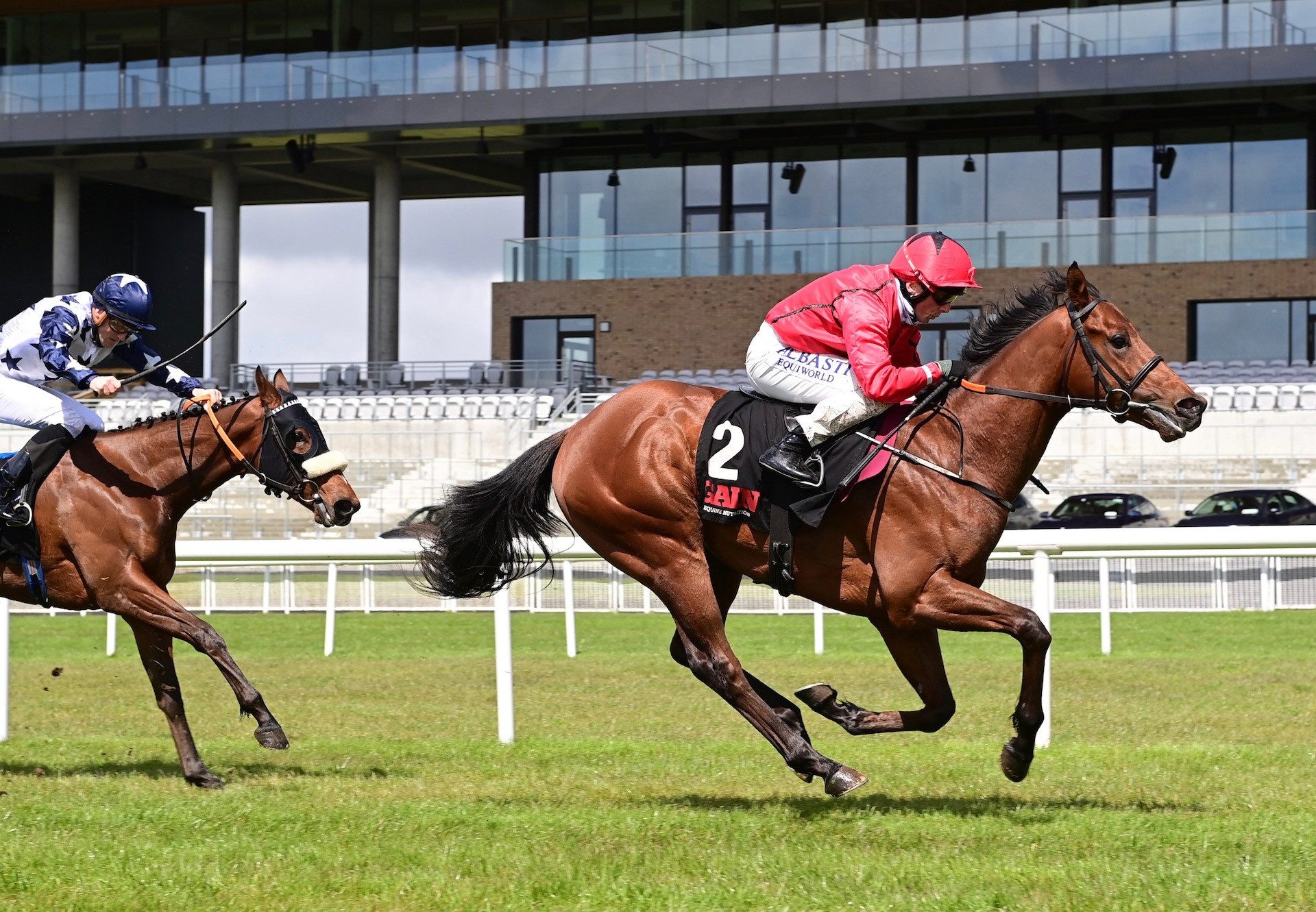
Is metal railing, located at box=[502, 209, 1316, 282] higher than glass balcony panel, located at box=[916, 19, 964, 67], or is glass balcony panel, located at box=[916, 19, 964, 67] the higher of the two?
glass balcony panel, located at box=[916, 19, 964, 67]

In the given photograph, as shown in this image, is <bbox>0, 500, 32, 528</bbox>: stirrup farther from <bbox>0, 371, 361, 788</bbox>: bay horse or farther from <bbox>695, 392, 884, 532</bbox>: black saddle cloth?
<bbox>695, 392, 884, 532</bbox>: black saddle cloth

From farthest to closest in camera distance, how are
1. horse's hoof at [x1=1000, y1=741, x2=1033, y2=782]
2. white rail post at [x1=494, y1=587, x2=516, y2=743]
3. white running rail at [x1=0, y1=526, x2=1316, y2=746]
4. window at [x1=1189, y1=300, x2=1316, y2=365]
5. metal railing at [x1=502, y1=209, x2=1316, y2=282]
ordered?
window at [x1=1189, y1=300, x2=1316, y2=365]
metal railing at [x1=502, y1=209, x2=1316, y2=282]
white rail post at [x1=494, y1=587, x2=516, y2=743]
white running rail at [x1=0, y1=526, x2=1316, y2=746]
horse's hoof at [x1=1000, y1=741, x2=1033, y2=782]

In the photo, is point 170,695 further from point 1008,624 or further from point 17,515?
point 1008,624

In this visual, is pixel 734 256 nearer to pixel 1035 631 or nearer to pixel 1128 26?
pixel 1128 26

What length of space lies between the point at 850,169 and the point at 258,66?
10.9 meters

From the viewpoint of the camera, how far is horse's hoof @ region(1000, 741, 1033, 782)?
4.86 metres

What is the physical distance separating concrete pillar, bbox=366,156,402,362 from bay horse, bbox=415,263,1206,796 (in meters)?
27.3

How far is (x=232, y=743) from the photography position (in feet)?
22.9

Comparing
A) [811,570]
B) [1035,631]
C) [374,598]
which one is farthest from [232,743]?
[374,598]

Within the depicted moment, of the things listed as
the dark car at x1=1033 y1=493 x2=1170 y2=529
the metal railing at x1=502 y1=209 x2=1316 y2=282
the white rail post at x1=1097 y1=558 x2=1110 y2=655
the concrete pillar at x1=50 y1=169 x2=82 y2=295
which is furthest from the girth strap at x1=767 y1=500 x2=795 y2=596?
the concrete pillar at x1=50 y1=169 x2=82 y2=295

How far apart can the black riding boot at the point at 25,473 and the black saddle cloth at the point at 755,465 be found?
246cm

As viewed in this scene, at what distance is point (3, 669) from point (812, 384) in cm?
407

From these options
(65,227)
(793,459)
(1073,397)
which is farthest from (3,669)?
(65,227)

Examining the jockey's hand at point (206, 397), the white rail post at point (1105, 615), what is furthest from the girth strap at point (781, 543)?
the white rail post at point (1105, 615)
